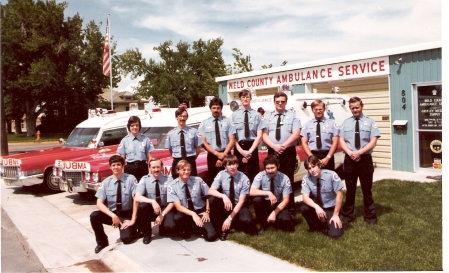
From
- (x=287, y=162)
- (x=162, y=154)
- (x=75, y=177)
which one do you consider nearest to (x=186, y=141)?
(x=287, y=162)

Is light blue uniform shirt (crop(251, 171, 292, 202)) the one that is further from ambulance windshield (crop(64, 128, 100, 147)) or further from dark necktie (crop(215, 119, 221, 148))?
ambulance windshield (crop(64, 128, 100, 147))

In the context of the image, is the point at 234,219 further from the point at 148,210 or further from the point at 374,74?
Result: the point at 374,74

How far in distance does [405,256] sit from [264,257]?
156cm

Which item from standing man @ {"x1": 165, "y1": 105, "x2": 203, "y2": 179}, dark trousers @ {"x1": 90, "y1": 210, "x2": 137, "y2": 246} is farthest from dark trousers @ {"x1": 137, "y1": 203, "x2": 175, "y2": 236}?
standing man @ {"x1": 165, "y1": 105, "x2": 203, "y2": 179}

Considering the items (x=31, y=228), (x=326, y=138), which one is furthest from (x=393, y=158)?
(x=31, y=228)

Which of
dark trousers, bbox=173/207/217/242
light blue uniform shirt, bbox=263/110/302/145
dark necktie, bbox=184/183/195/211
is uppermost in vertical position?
light blue uniform shirt, bbox=263/110/302/145

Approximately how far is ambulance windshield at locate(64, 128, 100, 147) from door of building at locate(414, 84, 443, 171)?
7.72m

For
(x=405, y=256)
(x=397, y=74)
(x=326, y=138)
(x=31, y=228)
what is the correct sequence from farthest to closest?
(x=397, y=74), (x=31, y=228), (x=326, y=138), (x=405, y=256)

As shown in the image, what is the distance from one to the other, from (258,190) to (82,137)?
6.16 meters

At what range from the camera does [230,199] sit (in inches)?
225

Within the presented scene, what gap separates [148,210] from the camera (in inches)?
221

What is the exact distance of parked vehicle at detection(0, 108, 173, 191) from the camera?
9.50m

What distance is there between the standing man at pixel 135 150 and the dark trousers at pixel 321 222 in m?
2.70

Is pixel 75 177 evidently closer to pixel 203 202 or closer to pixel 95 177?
pixel 95 177
